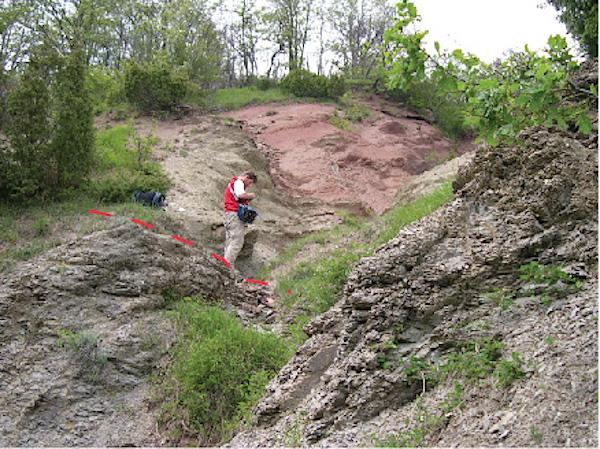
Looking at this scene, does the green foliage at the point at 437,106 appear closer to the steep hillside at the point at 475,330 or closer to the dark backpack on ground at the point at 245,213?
the dark backpack on ground at the point at 245,213

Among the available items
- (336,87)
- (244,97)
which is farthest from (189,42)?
(336,87)

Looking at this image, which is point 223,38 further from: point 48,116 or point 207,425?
point 207,425

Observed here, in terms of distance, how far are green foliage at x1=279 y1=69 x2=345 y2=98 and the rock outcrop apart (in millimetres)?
17584

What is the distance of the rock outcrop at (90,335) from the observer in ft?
19.6

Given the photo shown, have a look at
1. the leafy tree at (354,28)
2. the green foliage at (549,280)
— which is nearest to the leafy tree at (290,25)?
the leafy tree at (354,28)

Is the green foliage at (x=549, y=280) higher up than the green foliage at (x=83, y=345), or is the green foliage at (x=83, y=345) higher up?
the green foliage at (x=549, y=280)

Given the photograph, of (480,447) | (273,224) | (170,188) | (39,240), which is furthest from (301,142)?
(480,447)

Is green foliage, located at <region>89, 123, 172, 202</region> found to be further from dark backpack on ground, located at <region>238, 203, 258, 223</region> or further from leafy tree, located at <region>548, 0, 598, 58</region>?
leafy tree, located at <region>548, 0, 598, 58</region>

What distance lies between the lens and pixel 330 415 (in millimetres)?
4309

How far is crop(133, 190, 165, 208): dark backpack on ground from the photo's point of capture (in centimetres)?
1053

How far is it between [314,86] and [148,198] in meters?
15.7

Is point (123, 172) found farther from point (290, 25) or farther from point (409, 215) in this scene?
point (290, 25)

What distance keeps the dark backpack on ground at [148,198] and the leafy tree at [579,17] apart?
27.4ft

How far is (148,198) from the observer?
1064 centimetres
